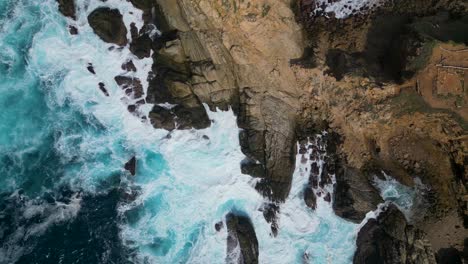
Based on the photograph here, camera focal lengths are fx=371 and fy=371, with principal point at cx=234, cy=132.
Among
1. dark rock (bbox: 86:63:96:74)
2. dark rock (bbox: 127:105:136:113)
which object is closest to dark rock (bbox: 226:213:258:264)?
dark rock (bbox: 127:105:136:113)

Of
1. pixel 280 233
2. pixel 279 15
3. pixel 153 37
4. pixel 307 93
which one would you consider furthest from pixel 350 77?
pixel 153 37

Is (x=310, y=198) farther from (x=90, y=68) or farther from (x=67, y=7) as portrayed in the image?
(x=67, y=7)

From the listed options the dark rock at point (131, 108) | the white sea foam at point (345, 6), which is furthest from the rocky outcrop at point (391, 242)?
the dark rock at point (131, 108)

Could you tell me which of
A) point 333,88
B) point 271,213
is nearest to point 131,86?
point 271,213

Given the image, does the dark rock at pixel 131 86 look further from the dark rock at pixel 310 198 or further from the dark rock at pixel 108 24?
the dark rock at pixel 310 198

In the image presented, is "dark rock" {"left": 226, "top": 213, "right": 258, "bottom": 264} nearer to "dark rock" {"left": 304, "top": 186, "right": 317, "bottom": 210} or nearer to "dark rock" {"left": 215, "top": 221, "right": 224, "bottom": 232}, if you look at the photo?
"dark rock" {"left": 215, "top": 221, "right": 224, "bottom": 232}

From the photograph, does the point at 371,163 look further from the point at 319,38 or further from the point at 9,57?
the point at 9,57

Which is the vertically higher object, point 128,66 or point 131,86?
point 128,66
